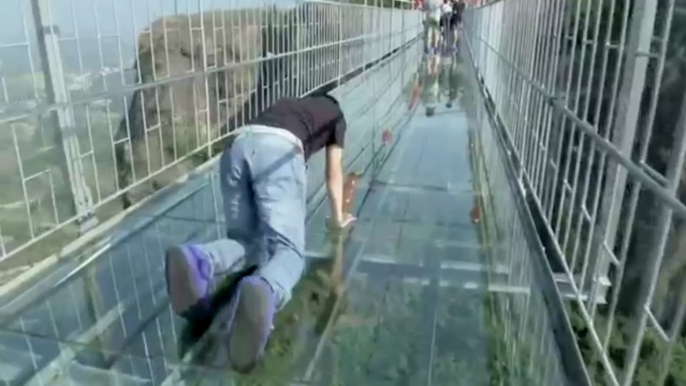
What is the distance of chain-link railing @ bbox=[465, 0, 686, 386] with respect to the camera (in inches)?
65.0

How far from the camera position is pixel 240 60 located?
508 centimetres

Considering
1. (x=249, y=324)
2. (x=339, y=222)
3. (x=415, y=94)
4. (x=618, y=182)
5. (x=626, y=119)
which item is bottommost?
(x=415, y=94)

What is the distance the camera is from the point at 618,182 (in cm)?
204

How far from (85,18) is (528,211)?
2556 mm

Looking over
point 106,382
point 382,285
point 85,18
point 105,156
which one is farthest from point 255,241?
point 85,18

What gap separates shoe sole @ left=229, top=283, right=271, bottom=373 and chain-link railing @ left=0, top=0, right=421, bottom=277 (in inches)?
49.3

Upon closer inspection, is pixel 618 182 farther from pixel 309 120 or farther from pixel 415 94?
pixel 415 94

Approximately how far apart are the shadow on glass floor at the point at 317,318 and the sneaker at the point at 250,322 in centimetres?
6

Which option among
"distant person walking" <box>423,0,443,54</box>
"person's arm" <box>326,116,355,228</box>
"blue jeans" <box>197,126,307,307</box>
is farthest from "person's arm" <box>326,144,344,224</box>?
"distant person walking" <box>423,0,443,54</box>

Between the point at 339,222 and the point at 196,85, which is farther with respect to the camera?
the point at 196,85

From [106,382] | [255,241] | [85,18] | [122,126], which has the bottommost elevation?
[106,382]

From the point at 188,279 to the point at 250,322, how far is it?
337mm

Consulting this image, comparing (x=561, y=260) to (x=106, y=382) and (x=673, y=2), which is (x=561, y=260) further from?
(x=106, y=382)

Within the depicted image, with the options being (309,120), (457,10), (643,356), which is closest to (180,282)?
(309,120)
